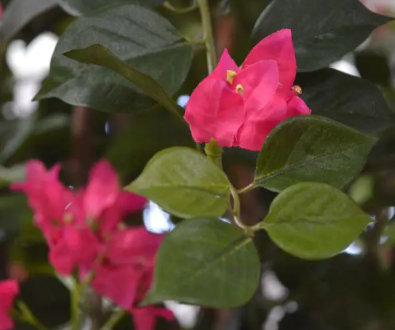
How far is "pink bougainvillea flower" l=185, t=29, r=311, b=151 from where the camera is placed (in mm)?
292

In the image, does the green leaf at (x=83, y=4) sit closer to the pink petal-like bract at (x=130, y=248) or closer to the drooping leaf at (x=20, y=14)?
the drooping leaf at (x=20, y=14)

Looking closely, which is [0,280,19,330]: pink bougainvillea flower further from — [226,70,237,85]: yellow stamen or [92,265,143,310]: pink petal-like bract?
[226,70,237,85]: yellow stamen

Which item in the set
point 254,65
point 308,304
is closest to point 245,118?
point 254,65

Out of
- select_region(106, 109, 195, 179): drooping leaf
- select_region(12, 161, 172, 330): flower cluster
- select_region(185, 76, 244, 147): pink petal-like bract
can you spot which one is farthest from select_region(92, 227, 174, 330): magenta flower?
select_region(185, 76, 244, 147): pink petal-like bract

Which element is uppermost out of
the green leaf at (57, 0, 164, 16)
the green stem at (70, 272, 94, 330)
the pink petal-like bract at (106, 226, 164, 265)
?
the green leaf at (57, 0, 164, 16)

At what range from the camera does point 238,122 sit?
0.30m

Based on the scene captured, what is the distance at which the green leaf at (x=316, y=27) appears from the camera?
36 cm

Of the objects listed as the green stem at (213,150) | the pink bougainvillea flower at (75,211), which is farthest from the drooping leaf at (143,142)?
the green stem at (213,150)

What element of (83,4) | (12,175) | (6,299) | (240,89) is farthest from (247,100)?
(12,175)

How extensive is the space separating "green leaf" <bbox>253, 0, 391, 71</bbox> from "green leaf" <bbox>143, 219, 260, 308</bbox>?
124mm

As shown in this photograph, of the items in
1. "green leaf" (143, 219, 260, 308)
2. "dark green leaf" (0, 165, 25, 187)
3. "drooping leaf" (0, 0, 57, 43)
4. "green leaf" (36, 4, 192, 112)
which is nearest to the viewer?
"green leaf" (143, 219, 260, 308)

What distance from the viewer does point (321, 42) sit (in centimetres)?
36

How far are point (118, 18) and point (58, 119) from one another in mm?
415

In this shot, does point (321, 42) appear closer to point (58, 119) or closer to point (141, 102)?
point (141, 102)
